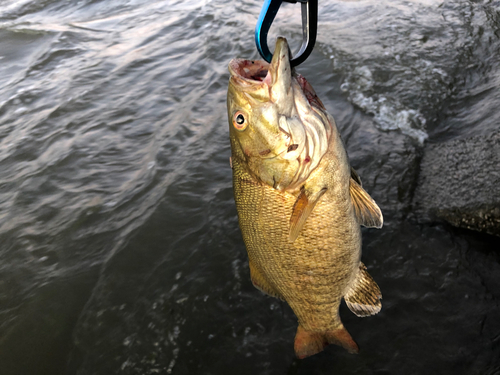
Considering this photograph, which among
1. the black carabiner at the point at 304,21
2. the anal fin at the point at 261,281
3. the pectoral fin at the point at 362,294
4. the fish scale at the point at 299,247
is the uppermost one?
the black carabiner at the point at 304,21

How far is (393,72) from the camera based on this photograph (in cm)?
666

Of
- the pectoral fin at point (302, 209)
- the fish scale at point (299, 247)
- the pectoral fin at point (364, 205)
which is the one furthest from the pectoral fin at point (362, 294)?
the pectoral fin at point (302, 209)

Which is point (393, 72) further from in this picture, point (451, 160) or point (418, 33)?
point (451, 160)

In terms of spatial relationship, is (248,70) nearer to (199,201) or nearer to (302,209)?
(302,209)

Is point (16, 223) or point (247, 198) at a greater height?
point (247, 198)

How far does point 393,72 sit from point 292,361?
5.02 m

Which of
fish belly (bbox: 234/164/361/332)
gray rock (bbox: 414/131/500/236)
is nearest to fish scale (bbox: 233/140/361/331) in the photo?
fish belly (bbox: 234/164/361/332)

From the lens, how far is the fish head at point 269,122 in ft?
7.29

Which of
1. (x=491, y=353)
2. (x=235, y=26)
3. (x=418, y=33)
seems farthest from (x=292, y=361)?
(x=235, y=26)

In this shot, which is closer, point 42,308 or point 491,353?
point 491,353

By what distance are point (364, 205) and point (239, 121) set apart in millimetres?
1006

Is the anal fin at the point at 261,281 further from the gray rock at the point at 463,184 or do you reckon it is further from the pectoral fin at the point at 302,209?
the gray rock at the point at 463,184

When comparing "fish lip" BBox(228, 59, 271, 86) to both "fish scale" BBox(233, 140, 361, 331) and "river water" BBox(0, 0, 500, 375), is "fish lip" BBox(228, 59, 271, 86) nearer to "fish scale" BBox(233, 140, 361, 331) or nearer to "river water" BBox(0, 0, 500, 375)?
"fish scale" BBox(233, 140, 361, 331)

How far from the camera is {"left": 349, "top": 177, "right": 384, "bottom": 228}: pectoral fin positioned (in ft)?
8.63
